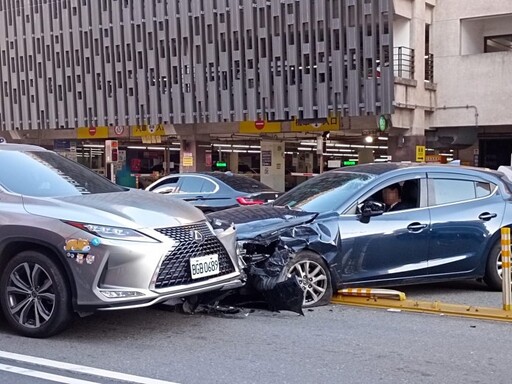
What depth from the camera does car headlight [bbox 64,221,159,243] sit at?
17.8 ft

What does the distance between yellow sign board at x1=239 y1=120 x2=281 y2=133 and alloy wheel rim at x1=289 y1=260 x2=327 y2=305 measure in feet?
53.9

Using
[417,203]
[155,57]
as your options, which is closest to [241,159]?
[155,57]

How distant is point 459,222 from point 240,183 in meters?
6.85

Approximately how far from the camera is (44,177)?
639cm

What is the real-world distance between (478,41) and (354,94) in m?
5.01

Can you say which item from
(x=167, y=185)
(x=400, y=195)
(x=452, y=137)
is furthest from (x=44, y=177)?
(x=452, y=137)

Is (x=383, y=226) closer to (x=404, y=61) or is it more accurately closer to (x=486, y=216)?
(x=486, y=216)

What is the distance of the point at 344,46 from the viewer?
67.7 ft

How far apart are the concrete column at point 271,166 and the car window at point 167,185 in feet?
37.7

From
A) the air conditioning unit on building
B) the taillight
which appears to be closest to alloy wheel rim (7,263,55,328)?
the taillight

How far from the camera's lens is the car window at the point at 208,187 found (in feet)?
45.4

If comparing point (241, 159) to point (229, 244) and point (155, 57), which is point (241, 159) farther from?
point (229, 244)

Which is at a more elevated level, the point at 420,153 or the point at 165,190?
the point at 420,153

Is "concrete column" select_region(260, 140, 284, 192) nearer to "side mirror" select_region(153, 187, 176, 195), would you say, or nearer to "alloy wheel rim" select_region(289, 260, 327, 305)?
"side mirror" select_region(153, 187, 176, 195)
